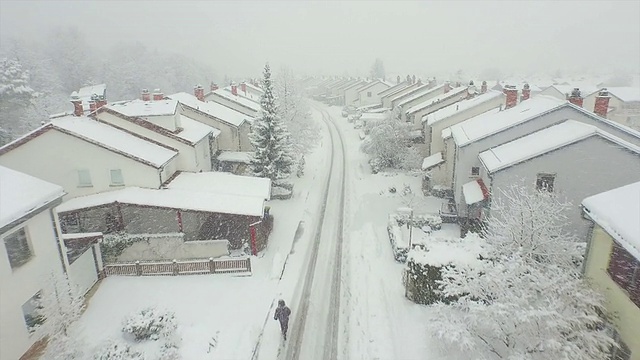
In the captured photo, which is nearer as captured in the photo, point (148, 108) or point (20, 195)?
point (20, 195)

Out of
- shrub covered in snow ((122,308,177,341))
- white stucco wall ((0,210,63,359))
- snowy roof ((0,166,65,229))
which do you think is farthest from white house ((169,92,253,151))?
shrub covered in snow ((122,308,177,341))

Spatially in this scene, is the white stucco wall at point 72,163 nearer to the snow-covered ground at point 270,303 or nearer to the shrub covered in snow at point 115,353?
the snow-covered ground at point 270,303

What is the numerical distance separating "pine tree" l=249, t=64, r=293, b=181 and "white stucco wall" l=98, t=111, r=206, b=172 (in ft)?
18.4

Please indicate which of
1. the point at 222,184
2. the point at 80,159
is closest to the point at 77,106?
the point at 80,159

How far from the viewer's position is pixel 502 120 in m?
29.4

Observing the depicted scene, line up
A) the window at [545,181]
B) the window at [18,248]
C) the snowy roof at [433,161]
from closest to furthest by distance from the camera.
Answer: the window at [18,248] → the window at [545,181] → the snowy roof at [433,161]

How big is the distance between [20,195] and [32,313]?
4.69 m

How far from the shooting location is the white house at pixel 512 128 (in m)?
24.6

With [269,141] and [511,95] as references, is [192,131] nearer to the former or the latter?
[269,141]

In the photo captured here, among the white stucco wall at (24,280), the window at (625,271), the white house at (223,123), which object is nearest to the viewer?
the window at (625,271)

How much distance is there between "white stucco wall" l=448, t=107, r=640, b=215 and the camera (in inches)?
965

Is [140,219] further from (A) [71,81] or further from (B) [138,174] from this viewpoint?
(A) [71,81]

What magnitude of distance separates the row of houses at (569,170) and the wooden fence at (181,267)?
1496cm

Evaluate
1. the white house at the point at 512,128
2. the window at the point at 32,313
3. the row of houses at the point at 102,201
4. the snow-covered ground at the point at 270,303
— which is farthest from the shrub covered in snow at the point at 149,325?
the white house at the point at 512,128
